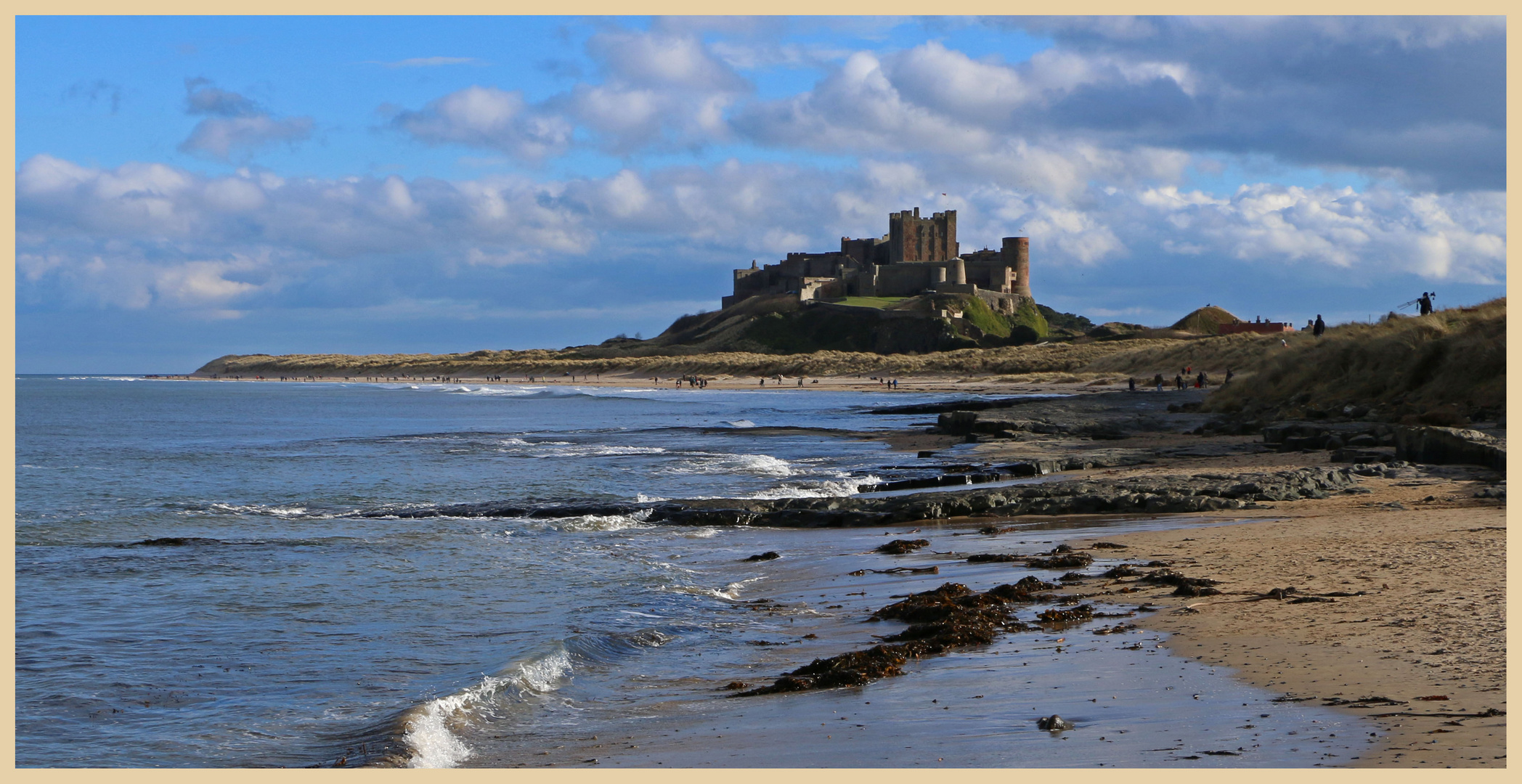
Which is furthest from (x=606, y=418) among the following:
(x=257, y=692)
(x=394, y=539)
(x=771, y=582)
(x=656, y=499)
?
(x=257, y=692)

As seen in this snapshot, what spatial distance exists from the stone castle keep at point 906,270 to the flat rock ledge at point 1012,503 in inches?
4114

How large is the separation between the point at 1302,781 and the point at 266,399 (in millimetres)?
75347

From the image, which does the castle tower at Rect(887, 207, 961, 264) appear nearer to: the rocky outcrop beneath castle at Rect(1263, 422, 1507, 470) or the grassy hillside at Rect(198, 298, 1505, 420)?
the grassy hillside at Rect(198, 298, 1505, 420)

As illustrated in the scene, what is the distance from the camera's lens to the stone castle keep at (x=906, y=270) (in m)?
123

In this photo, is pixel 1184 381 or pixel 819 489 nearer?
pixel 819 489

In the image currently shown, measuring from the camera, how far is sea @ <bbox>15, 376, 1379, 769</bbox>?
5.32 metres

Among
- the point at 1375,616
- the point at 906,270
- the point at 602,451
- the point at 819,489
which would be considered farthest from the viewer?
the point at 906,270

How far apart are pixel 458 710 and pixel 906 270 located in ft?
397

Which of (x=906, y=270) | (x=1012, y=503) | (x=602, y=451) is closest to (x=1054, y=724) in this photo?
(x=1012, y=503)

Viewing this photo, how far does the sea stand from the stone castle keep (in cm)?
10495

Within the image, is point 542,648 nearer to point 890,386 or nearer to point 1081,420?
point 1081,420

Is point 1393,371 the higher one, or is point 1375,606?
point 1393,371

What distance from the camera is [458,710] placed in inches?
250

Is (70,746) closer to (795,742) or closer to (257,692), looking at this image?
(257,692)
